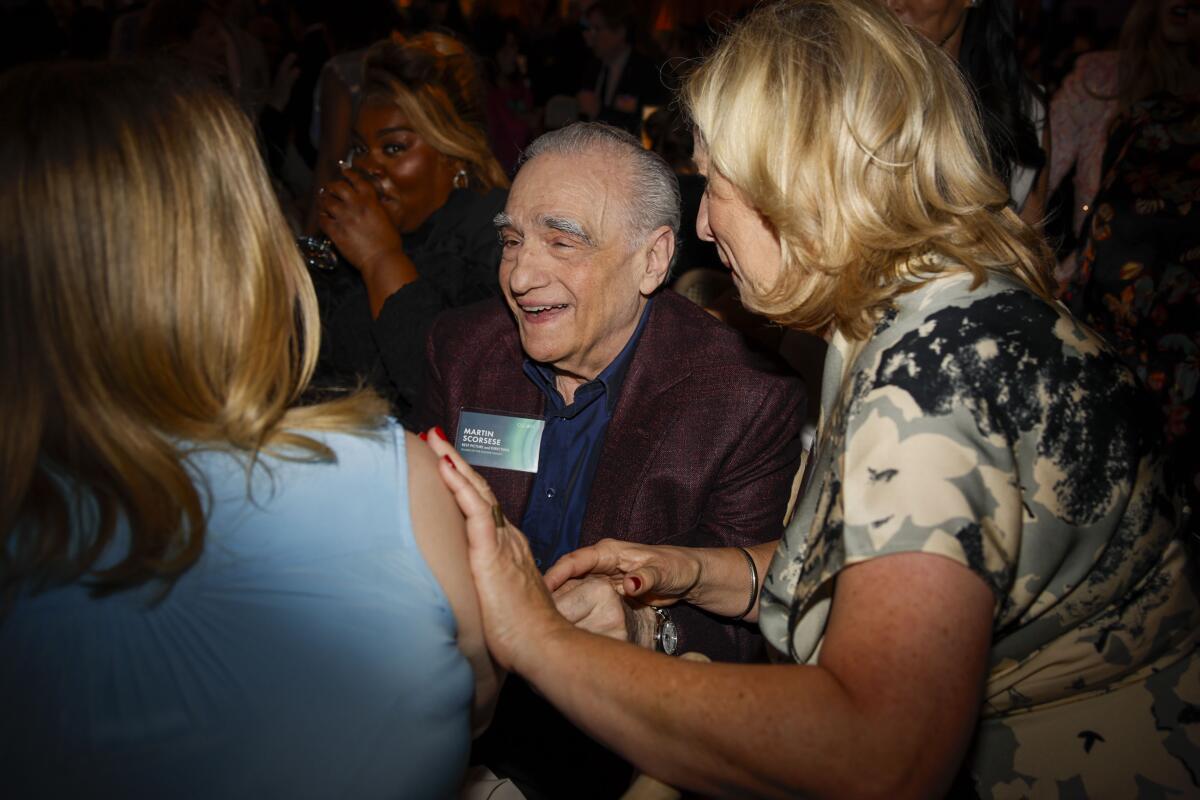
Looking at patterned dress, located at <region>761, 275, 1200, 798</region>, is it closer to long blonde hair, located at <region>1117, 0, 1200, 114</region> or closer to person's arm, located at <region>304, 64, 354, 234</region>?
long blonde hair, located at <region>1117, 0, 1200, 114</region>

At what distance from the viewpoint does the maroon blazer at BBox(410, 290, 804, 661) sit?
2.02 meters

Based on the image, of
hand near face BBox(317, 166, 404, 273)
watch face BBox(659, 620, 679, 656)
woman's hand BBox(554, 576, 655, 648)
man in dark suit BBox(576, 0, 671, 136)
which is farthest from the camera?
man in dark suit BBox(576, 0, 671, 136)

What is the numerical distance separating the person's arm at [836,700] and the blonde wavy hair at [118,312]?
0.33 m

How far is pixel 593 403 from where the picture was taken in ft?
7.22

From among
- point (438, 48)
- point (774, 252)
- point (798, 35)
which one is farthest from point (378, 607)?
point (438, 48)

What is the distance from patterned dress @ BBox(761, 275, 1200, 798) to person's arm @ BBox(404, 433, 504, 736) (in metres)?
0.45

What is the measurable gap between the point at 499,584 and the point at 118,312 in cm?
57

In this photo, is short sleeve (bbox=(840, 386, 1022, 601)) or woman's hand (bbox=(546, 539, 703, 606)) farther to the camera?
woman's hand (bbox=(546, 539, 703, 606))

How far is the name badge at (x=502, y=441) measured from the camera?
212 cm

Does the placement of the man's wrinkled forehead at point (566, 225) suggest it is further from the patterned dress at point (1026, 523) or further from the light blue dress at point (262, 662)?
the light blue dress at point (262, 662)

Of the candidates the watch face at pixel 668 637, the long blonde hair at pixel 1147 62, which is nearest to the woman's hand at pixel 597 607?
the watch face at pixel 668 637

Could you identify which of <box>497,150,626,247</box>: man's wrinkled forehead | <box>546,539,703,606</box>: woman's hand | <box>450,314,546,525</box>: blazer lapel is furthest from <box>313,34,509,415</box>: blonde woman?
<box>546,539,703,606</box>: woman's hand

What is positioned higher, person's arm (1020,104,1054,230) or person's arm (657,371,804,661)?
person's arm (1020,104,1054,230)

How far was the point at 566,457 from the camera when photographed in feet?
7.11
